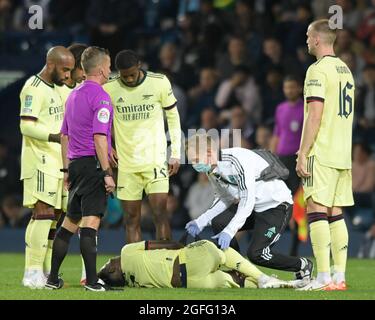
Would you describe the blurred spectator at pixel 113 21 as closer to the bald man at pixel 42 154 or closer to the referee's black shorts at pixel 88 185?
the bald man at pixel 42 154

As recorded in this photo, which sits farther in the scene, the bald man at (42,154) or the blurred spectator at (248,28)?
the blurred spectator at (248,28)

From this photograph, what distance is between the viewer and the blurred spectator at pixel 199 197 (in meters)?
18.2

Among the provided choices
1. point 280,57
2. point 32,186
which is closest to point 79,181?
point 32,186

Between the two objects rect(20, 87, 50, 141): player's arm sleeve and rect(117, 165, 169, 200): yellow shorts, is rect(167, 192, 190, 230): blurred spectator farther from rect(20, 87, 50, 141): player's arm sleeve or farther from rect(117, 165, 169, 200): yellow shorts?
rect(20, 87, 50, 141): player's arm sleeve

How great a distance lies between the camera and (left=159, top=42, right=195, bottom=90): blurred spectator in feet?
66.0

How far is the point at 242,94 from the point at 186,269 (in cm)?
768

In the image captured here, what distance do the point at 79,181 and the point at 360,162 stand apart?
275 inches

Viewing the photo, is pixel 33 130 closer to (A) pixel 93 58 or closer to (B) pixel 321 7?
(A) pixel 93 58

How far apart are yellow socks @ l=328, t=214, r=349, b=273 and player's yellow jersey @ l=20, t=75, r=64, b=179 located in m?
2.58

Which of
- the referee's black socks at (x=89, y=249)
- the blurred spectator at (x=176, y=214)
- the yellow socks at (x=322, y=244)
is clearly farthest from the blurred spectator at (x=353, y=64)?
the referee's black socks at (x=89, y=249)

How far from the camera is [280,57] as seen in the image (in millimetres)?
19375

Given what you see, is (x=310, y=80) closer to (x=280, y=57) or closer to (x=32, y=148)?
(x=32, y=148)

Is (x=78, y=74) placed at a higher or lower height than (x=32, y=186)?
higher

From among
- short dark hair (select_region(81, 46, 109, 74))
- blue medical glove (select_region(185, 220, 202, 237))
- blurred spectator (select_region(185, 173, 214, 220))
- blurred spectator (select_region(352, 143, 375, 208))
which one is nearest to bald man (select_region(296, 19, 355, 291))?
blue medical glove (select_region(185, 220, 202, 237))
